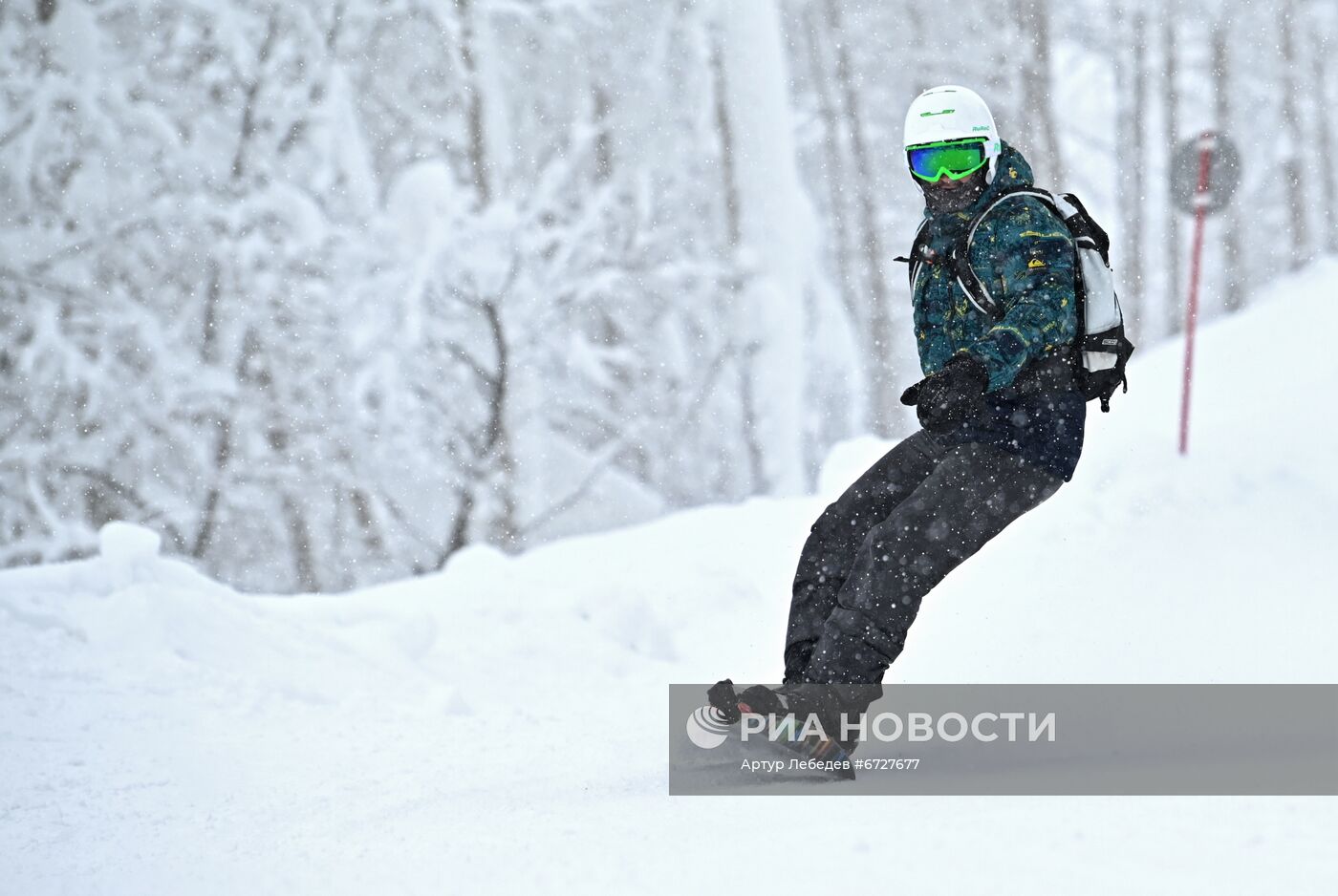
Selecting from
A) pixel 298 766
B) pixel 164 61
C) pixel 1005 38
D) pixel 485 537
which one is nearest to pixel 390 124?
pixel 164 61

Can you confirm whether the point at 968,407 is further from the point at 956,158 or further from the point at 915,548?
the point at 956,158

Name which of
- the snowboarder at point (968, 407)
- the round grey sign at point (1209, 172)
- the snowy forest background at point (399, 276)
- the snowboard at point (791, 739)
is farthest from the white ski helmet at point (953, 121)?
the snowy forest background at point (399, 276)

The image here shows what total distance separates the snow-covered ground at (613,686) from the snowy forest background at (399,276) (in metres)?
4.74

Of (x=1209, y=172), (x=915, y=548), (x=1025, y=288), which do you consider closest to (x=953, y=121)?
(x=1025, y=288)

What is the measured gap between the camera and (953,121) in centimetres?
338

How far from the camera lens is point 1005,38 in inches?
699

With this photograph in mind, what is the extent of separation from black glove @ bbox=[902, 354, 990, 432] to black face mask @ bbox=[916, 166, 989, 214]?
447 millimetres

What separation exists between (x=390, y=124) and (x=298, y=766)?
509 inches

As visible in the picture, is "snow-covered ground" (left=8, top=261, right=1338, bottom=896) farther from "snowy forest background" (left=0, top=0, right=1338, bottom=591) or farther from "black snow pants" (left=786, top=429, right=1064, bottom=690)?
→ "snowy forest background" (left=0, top=0, right=1338, bottom=591)

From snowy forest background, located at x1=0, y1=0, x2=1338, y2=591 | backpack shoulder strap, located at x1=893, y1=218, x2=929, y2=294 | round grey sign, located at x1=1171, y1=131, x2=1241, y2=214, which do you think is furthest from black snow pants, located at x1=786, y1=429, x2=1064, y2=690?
snowy forest background, located at x1=0, y1=0, x2=1338, y2=591

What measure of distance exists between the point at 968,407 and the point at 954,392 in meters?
0.05

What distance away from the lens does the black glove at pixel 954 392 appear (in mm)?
3211

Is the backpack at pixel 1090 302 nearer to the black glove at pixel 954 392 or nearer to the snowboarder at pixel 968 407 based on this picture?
the snowboarder at pixel 968 407

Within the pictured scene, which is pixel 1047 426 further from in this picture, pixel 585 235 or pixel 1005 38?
pixel 1005 38
